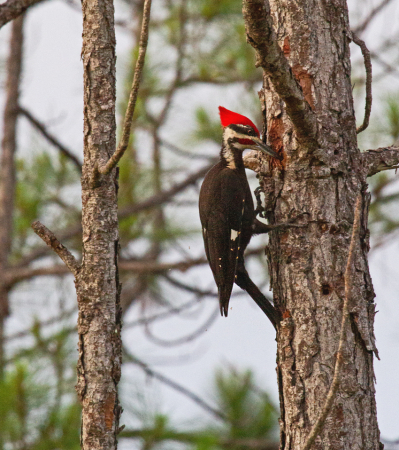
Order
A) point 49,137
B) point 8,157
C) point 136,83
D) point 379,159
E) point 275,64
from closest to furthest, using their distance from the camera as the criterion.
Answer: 1. point 136,83
2. point 275,64
3. point 379,159
4. point 49,137
5. point 8,157

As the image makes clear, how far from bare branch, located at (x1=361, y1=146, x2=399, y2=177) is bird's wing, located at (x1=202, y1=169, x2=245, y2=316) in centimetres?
68

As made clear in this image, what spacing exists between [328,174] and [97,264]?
0.87m

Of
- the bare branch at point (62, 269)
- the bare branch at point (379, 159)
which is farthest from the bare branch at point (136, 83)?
the bare branch at point (62, 269)

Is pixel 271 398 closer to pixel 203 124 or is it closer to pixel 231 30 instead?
pixel 203 124

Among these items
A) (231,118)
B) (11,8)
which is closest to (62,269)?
(231,118)

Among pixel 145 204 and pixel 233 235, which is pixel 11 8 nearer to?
pixel 233 235

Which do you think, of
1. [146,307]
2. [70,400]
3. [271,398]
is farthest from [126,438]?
[146,307]

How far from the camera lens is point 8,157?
484 centimetres

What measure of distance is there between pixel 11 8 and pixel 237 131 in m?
1.13

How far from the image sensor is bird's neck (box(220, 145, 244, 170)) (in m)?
2.88

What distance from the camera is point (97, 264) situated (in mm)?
1697

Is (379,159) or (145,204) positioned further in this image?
(145,204)

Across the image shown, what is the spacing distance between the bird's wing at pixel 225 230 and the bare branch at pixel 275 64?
74 cm

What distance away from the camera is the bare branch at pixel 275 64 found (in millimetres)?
1489
